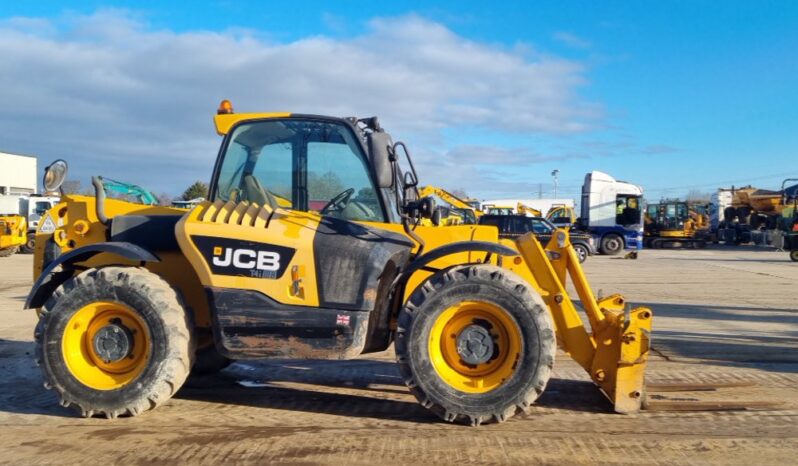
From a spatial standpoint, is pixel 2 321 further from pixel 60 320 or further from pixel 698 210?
pixel 698 210

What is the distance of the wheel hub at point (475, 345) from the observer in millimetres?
4668

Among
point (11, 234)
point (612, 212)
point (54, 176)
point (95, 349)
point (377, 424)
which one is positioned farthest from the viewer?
point (612, 212)

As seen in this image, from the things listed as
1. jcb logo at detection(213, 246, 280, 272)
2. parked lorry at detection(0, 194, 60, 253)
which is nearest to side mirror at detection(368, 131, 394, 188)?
jcb logo at detection(213, 246, 280, 272)

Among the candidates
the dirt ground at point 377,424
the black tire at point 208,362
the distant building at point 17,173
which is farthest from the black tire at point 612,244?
the distant building at point 17,173

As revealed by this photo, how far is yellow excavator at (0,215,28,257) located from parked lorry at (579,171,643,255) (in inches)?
935

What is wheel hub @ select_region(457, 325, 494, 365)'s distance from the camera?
467cm

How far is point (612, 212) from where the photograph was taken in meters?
30.5

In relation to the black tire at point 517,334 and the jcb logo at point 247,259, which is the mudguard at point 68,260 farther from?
the black tire at point 517,334

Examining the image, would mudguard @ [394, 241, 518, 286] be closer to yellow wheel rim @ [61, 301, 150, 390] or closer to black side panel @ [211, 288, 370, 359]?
black side panel @ [211, 288, 370, 359]

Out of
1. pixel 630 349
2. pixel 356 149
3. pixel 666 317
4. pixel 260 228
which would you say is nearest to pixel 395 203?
pixel 356 149

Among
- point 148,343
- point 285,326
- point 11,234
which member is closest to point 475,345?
point 285,326

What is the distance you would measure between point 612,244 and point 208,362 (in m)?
26.5

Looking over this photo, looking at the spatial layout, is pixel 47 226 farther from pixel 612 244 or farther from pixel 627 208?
pixel 627 208

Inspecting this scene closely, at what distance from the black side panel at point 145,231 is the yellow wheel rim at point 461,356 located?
2.23 meters
